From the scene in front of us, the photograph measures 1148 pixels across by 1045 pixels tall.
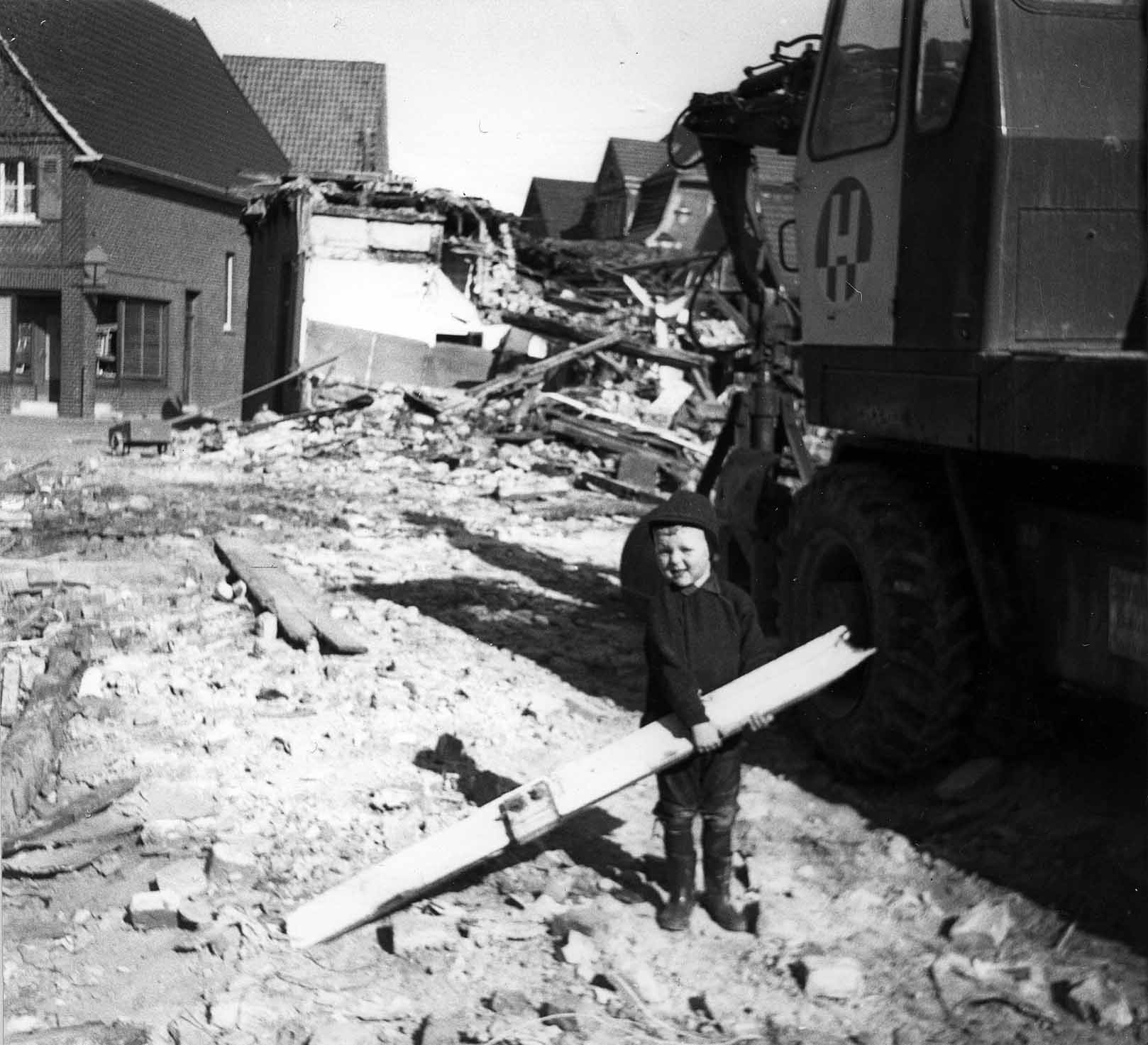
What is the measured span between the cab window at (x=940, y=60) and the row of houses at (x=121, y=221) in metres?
24.4

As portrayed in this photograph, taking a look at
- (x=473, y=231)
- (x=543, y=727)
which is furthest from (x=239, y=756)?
(x=473, y=231)

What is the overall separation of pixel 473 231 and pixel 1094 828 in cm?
→ 2257

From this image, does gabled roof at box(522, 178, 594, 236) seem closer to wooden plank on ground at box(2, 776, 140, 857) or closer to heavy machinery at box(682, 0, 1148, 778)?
heavy machinery at box(682, 0, 1148, 778)

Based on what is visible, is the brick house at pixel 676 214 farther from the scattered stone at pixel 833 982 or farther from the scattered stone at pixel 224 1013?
the scattered stone at pixel 224 1013

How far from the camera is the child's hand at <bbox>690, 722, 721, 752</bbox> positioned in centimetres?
429

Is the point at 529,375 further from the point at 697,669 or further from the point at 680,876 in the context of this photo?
the point at 680,876

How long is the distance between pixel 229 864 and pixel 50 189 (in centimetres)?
2953

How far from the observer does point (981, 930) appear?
423 centimetres

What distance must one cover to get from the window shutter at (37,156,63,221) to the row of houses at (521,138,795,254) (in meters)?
12.3

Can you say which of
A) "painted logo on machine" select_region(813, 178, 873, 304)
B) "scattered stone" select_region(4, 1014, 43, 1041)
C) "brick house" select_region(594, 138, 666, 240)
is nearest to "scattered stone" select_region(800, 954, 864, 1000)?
"scattered stone" select_region(4, 1014, 43, 1041)

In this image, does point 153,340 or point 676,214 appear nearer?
point 153,340

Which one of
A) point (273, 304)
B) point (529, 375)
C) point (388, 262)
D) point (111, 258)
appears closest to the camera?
point (529, 375)

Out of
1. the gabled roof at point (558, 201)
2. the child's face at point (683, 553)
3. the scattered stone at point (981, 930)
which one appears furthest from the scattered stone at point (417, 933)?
the gabled roof at point (558, 201)

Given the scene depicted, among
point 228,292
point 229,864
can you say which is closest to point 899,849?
point 229,864
